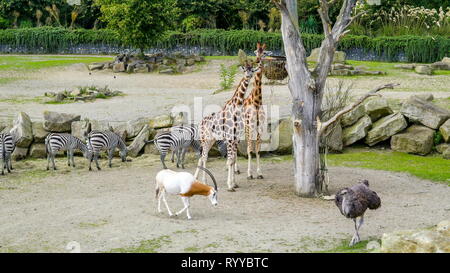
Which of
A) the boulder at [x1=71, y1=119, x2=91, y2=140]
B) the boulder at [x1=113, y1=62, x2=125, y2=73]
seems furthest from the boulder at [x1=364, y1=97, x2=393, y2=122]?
the boulder at [x1=113, y1=62, x2=125, y2=73]

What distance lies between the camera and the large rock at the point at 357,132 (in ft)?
55.5

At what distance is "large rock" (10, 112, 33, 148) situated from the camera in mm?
16453

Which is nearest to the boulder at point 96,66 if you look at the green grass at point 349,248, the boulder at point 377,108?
the boulder at point 377,108

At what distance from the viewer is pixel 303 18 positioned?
37.9m

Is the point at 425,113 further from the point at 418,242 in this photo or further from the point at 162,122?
the point at 418,242

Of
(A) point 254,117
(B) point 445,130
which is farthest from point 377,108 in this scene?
(A) point 254,117

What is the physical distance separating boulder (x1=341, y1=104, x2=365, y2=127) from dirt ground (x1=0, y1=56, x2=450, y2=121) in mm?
1397

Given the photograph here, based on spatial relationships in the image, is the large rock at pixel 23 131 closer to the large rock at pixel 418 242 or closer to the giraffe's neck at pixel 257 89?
the giraffe's neck at pixel 257 89

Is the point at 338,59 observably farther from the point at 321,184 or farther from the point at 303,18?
the point at 321,184

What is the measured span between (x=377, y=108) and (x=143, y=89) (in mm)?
8842

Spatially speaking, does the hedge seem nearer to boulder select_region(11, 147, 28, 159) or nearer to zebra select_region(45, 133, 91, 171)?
boulder select_region(11, 147, 28, 159)

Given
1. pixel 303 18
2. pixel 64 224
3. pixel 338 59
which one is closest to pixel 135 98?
pixel 338 59

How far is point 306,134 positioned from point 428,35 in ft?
66.4

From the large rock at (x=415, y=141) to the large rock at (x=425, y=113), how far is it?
155 millimetres
